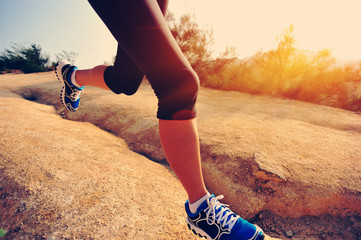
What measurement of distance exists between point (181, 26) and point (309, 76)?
487cm

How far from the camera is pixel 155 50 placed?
646mm

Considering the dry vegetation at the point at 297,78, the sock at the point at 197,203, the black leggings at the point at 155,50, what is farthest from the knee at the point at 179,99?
the dry vegetation at the point at 297,78

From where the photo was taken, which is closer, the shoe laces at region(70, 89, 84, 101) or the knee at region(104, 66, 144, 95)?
the knee at region(104, 66, 144, 95)

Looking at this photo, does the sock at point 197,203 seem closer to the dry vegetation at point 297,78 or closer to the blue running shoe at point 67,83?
the blue running shoe at point 67,83

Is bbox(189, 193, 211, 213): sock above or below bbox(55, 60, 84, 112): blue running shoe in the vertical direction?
below

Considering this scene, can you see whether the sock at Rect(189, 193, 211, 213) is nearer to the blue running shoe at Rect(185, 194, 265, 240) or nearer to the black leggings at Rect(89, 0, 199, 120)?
the blue running shoe at Rect(185, 194, 265, 240)

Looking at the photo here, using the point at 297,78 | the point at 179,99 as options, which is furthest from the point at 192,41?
the point at 179,99

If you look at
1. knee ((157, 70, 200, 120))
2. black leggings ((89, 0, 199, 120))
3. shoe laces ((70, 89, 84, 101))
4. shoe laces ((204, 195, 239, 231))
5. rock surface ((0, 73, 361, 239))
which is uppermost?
black leggings ((89, 0, 199, 120))

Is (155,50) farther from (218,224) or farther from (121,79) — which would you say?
(218,224)

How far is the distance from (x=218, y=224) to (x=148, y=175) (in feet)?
2.19

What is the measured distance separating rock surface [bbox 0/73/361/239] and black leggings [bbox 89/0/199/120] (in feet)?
1.97

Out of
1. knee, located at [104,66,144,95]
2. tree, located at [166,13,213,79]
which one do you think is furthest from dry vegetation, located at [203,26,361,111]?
knee, located at [104,66,144,95]

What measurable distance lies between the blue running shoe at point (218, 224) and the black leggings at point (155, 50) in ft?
1.33

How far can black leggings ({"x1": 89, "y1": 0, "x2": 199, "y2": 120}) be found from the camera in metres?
0.62
